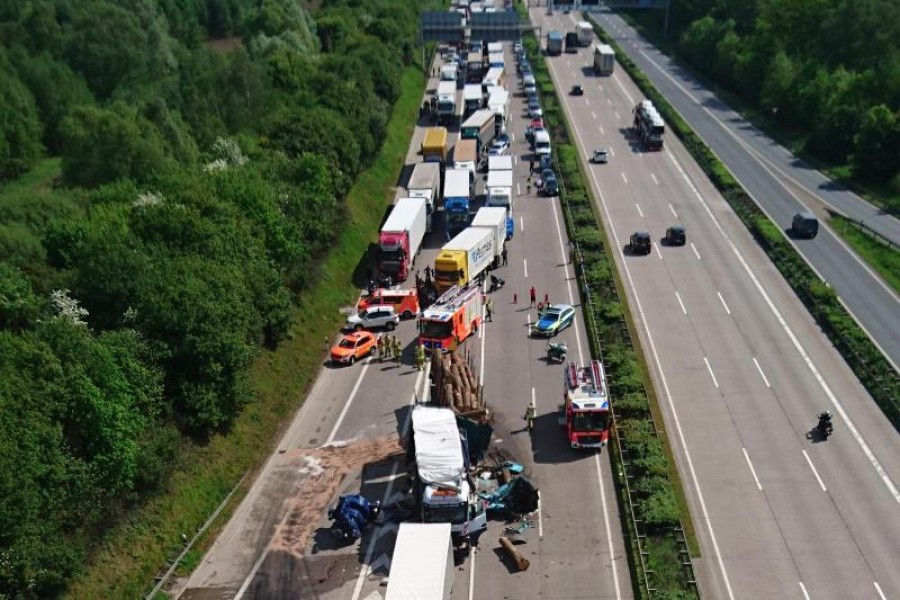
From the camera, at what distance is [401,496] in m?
37.4

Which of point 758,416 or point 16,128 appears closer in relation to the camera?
point 758,416

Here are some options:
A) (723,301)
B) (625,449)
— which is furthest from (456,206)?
(625,449)

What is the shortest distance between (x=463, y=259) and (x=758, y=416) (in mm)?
21961

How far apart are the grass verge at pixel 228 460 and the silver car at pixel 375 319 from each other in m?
1.54

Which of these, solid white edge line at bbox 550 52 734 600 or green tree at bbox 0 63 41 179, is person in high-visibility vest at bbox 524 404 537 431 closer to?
solid white edge line at bbox 550 52 734 600

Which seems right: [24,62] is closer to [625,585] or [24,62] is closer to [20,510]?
[20,510]

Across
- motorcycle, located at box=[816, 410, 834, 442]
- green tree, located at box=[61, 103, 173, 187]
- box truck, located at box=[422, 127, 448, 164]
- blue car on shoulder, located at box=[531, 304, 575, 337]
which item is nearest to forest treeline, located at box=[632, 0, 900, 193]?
box truck, located at box=[422, 127, 448, 164]

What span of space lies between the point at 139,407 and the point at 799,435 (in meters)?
32.1

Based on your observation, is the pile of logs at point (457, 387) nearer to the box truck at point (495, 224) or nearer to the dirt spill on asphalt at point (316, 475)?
the dirt spill on asphalt at point (316, 475)

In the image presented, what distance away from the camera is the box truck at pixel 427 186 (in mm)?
69375

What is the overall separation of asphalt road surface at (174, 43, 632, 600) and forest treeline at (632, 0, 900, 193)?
157 ft

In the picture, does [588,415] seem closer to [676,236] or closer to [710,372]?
[710,372]

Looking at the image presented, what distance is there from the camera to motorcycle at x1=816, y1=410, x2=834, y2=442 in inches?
1583

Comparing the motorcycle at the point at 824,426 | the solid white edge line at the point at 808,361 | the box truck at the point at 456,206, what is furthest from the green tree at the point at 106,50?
the motorcycle at the point at 824,426
